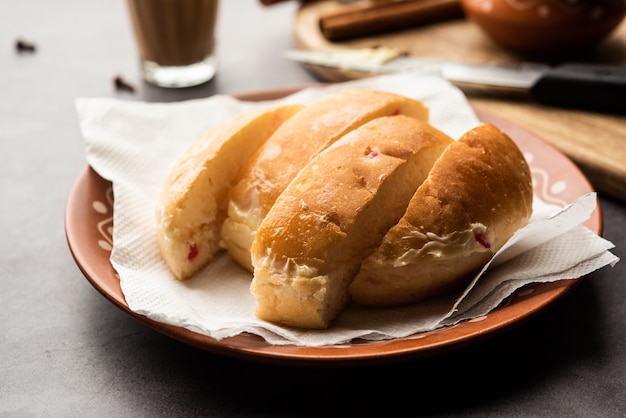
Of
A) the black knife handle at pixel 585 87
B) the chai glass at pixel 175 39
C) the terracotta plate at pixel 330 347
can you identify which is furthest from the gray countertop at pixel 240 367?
the chai glass at pixel 175 39

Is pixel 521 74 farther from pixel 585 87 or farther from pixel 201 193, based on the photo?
pixel 201 193

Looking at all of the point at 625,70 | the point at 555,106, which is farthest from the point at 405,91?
the point at 625,70

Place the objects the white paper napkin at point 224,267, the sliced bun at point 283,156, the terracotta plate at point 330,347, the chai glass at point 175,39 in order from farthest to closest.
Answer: the chai glass at point 175,39, the sliced bun at point 283,156, the white paper napkin at point 224,267, the terracotta plate at point 330,347

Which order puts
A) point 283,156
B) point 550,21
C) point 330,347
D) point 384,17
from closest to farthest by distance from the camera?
point 330,347, point 283,156, point 550,21, point 384,17

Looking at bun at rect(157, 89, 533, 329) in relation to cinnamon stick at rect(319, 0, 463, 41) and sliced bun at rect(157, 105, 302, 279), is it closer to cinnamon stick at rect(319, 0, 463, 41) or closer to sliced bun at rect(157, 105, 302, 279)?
sliced bun at rect(157, 105, 302, 279)

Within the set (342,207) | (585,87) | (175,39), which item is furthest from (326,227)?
(175,39)

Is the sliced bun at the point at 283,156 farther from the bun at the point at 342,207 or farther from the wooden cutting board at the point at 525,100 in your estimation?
the wooden cutting board at the point at 525,100

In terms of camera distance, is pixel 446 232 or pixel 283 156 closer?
pixel 446 232
